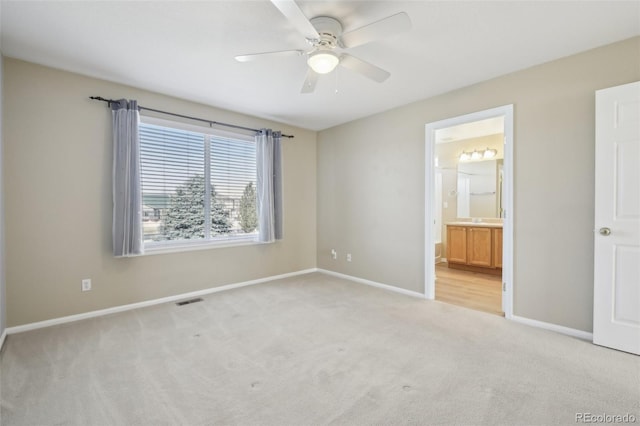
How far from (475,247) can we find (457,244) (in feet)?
1.08

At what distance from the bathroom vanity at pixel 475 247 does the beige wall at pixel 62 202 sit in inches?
187

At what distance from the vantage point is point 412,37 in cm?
239

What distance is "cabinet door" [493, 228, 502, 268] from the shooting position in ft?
16.3

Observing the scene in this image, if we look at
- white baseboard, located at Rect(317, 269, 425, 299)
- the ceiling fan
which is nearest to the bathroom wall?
white baseboard, located at Rect(317, 269, 425, 299)

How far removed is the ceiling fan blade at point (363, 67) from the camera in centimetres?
223

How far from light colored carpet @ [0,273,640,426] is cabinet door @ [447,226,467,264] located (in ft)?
8.08

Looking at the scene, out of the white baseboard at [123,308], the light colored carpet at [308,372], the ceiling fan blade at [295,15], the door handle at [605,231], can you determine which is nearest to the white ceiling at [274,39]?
the ceiling fan blade at [295,15]

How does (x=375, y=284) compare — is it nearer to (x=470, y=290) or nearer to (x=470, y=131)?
(x=470, y=290)

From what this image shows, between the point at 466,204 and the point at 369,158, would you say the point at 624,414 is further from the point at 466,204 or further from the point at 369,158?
the point at 466,204

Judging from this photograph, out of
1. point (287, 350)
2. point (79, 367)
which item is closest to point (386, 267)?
point (287, 350)

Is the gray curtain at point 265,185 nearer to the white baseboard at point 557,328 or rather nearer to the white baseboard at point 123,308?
the white baseboard at point 123,308

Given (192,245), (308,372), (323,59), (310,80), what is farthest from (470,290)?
(192,245)

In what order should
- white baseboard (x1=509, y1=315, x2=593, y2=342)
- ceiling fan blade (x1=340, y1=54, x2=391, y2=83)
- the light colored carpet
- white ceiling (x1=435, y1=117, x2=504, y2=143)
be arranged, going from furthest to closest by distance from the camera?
white ceiling (x1=435, y1=117, x2=504, y2=143) < white baseboard (x1=509, y1=315, x2=593, y2=342) < ceiling fan blade (x1=340, y1=54, x2=391, y2=83) < the light colored carpet

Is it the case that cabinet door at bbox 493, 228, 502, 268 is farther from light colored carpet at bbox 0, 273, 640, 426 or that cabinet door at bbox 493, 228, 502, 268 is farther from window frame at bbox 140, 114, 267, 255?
window frame at bbox 140, 114, 267, 255
